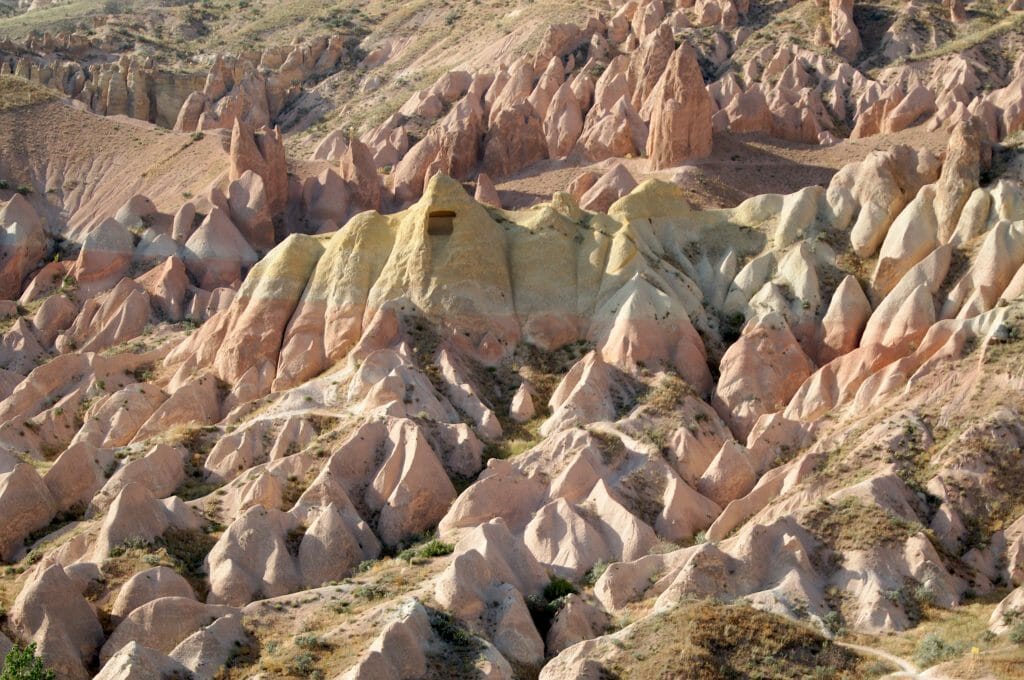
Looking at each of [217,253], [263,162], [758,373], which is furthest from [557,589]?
[263,162]

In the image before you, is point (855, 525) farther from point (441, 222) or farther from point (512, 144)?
point (512, 144)

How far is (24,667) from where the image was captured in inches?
1405

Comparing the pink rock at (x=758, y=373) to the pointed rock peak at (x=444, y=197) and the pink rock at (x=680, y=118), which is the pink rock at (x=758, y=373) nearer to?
the pointed rock peak at (x=444, y=197)

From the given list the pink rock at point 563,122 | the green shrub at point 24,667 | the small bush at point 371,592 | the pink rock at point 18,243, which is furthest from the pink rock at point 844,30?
the green shrub at point 24,667

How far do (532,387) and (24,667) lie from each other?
23.8 metres

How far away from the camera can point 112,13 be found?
6284 inches

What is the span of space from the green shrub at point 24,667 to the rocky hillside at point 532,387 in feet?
3.57

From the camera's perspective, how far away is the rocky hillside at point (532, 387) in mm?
39156

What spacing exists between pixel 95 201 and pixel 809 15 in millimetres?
49767

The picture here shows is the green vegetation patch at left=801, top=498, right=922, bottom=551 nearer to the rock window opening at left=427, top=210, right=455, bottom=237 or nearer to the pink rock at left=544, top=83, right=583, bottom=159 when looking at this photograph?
the rock window opening at left=427, top=210, right=455, bottom=237

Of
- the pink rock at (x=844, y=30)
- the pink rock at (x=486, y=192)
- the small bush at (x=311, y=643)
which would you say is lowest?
the pink rock at (x=844, y=30)

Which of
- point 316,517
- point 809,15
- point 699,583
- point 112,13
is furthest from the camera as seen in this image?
point 112,13

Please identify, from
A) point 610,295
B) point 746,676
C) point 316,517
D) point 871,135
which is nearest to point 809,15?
point 871,135

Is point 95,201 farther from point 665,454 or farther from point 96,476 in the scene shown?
point 665,454
